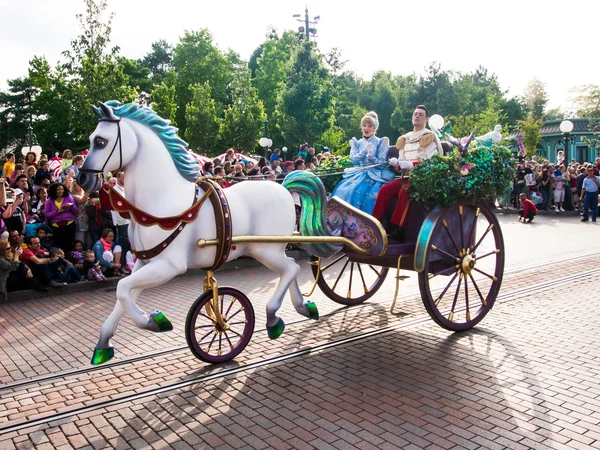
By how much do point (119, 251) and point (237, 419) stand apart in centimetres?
632

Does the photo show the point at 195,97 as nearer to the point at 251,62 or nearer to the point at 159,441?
the point at 251,62

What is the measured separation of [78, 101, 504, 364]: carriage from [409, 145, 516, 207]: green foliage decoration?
0.66 ft

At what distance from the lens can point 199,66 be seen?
147ft

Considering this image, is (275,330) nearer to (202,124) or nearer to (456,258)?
(456,258)

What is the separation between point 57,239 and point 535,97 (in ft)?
215

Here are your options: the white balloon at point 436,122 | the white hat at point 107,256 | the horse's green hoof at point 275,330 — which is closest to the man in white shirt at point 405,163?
the white balloon at point 436,122

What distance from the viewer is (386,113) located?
163 ft

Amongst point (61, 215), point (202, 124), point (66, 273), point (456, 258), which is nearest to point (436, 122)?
point (456, 258)

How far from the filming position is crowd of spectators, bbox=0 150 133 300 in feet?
29.2

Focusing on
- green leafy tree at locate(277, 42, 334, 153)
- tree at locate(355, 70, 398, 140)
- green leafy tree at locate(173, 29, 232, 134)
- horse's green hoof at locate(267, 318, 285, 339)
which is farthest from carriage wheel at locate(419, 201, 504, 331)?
tree at locate(355, 70, 398, 140)

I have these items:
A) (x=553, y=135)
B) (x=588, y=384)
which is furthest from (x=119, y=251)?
(x=553, y=135)

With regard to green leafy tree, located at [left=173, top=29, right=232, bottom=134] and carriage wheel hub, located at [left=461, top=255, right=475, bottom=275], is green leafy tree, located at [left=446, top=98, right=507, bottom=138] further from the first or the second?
carriage wheel hub, located at [left=461, top=255, right=475, bottom=275]

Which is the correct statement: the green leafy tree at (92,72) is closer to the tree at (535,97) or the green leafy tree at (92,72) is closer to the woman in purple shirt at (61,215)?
the woman in purple shirt at (61,215)

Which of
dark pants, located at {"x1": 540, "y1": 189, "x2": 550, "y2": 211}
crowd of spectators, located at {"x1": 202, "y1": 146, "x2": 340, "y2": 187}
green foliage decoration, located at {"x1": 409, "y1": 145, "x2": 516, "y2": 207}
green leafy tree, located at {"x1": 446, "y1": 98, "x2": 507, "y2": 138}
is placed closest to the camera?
green foliage decoration, located at {"x1": 409, "y1": 145, "x2": 516, "y2": 207}
